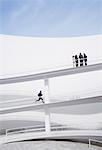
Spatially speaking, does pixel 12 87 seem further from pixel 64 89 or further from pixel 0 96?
pixel 64 89

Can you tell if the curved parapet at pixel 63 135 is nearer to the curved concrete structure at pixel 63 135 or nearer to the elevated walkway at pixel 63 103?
the curved concrete structure at pixel 63 135

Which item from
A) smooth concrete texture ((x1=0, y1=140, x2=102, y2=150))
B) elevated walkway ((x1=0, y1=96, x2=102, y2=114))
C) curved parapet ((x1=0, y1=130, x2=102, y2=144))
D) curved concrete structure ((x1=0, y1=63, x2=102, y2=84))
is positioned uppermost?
curved concrete structure ((x1=0, y1=63, x2=102, y2=84))

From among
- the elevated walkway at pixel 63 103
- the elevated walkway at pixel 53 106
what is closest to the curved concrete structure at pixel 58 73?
the elevated walkway at pixel 53 106

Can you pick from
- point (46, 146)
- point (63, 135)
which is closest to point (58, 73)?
point (63, 135)

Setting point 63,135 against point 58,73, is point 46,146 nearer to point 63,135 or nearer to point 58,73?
point 63,135

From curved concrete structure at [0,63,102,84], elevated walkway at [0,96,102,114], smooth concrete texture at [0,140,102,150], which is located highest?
curved concrete structure at [0,63,102,84]

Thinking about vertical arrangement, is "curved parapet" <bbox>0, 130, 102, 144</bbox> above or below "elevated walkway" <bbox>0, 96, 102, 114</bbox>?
below

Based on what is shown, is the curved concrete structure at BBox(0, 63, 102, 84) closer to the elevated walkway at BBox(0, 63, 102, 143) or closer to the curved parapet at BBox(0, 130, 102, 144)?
the elevated walkway at BBox(0, 63, 102, 143)

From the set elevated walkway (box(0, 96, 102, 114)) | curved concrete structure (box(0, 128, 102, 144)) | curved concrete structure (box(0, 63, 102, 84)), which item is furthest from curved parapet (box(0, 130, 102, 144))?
curved concrete structure (box(0, 63, 102, 84))

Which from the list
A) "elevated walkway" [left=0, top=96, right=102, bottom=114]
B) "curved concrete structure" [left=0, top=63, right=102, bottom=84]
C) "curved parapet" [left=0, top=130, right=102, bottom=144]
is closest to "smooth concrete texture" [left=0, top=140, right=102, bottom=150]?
"curved parapet" [left=0, top=130, right=102, bottom=144]

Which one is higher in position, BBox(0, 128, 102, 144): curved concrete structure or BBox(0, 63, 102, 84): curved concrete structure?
BBox(0, 63, 102, 84): curved concrete structure

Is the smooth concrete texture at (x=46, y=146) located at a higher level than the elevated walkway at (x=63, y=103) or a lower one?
lower

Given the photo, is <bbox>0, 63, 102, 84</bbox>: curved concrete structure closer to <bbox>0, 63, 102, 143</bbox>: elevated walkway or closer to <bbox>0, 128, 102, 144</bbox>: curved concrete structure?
<bbox>0, 63, 102, 143</bbox>: elevated walkway

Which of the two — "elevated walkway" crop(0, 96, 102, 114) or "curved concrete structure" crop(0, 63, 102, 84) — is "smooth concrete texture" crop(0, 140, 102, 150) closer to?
"elevated walkway" crop(0, 96, 102, 114)
